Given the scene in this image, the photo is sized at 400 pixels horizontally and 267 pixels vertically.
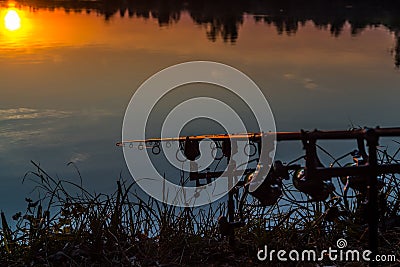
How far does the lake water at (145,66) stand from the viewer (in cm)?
845

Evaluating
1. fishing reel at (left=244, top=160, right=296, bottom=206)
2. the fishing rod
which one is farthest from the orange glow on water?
fishing reel at (left=244, top=160, right=296, bottom=206)

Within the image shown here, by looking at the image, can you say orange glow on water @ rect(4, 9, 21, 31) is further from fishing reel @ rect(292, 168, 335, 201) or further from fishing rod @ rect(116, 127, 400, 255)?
fishing reel @ rect(292, 168, 335, 201)

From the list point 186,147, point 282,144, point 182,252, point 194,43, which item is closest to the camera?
point 186,147

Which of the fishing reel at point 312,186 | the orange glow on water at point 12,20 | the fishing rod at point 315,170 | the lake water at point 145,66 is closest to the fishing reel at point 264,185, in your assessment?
the fishing rod at point 315,170

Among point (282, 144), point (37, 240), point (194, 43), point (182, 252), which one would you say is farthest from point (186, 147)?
point (194, 43)

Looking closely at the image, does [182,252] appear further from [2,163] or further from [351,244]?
[2,163]

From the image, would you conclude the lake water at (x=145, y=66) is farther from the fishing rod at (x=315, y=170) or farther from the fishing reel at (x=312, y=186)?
the fishing reel at (x=312, y=186)

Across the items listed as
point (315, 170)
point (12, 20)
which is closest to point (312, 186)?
point (315, 170)

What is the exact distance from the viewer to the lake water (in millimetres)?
8445

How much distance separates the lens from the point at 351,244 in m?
3.37

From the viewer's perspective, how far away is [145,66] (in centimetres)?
1348

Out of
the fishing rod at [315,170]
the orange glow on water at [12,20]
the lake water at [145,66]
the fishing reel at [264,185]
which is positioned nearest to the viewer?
the fishing rod at [315,170]

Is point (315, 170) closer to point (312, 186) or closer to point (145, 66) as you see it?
point (312, 186)

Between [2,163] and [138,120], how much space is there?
159 centimetres
